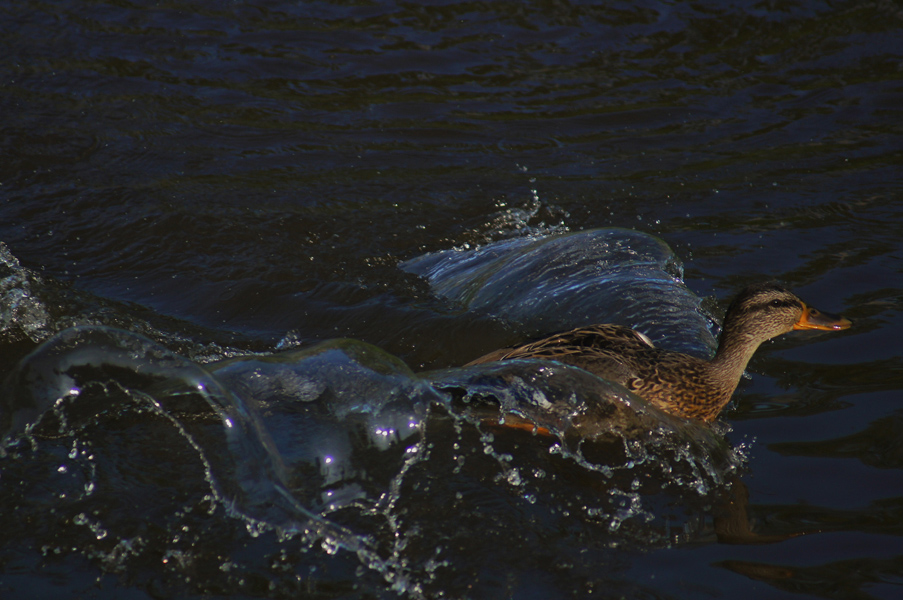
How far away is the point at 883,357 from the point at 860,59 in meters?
6.18

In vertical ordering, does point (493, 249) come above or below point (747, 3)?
below

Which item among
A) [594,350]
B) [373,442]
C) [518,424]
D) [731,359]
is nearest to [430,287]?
[594,350]

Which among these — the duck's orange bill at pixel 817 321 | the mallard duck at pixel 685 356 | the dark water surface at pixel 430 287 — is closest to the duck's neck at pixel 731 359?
the mallard duck at pixel 685 356

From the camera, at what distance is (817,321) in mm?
5191

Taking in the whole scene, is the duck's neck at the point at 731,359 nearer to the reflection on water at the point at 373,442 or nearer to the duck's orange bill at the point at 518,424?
the reflection on water at the point at 373,442

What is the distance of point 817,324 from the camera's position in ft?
17.0

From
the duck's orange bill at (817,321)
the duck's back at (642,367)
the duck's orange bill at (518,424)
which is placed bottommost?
the duck's orange bill at (518,424)

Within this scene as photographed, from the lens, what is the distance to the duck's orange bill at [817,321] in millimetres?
5172

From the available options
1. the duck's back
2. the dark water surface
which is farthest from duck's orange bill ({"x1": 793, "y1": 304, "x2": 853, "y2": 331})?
the duck's back

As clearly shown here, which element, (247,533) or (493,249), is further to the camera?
(493,249)

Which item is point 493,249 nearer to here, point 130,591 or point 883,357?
point 883,357

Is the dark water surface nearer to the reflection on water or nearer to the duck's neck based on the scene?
the reflection on water

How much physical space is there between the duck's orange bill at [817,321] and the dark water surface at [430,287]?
0.78ft

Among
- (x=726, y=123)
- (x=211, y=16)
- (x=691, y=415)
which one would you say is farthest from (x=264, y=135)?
(x=691, y=415)
